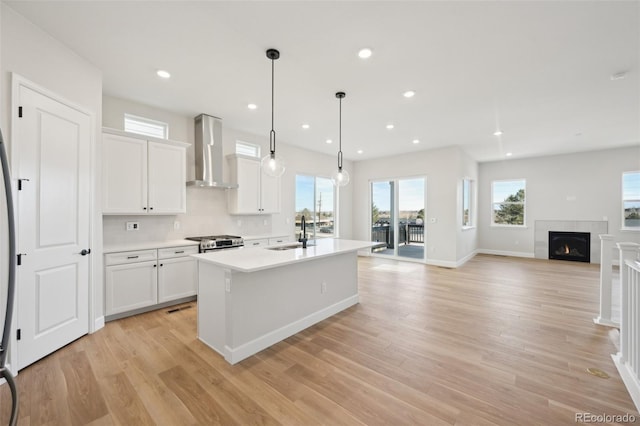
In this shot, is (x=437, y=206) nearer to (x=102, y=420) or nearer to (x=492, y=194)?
(x=492, y=194)

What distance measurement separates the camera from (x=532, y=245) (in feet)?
25.3

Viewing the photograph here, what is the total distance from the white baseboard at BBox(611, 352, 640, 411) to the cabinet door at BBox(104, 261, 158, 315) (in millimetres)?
4791

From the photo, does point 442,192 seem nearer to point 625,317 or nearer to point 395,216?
point 395,216

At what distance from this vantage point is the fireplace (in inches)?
273

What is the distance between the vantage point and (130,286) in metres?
3.36

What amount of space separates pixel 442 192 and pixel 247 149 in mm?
4775

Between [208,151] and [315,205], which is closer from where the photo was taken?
[208,151]

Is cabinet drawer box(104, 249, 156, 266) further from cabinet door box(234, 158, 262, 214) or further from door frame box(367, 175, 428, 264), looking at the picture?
door frame box(367, 175, 428, 264)

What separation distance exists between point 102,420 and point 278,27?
10.6ft

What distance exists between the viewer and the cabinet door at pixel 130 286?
10.5 ft

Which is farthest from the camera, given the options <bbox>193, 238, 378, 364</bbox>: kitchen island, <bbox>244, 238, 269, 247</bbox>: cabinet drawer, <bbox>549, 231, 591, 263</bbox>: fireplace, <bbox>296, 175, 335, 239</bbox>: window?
<bbox>549, 231, 591, 263</bbox>: fireplace

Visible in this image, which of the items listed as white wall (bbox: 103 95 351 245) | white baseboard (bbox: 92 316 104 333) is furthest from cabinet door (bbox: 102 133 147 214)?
white baseboard (bbox: 92 316 104 333)

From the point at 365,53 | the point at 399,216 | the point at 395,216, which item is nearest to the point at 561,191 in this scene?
the point at 399,216

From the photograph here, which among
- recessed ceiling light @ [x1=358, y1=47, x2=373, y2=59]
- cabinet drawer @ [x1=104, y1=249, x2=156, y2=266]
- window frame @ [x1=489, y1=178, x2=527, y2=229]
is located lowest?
cabinet drawer @ [x1=104, y1=249, x2=156, y2=266]
